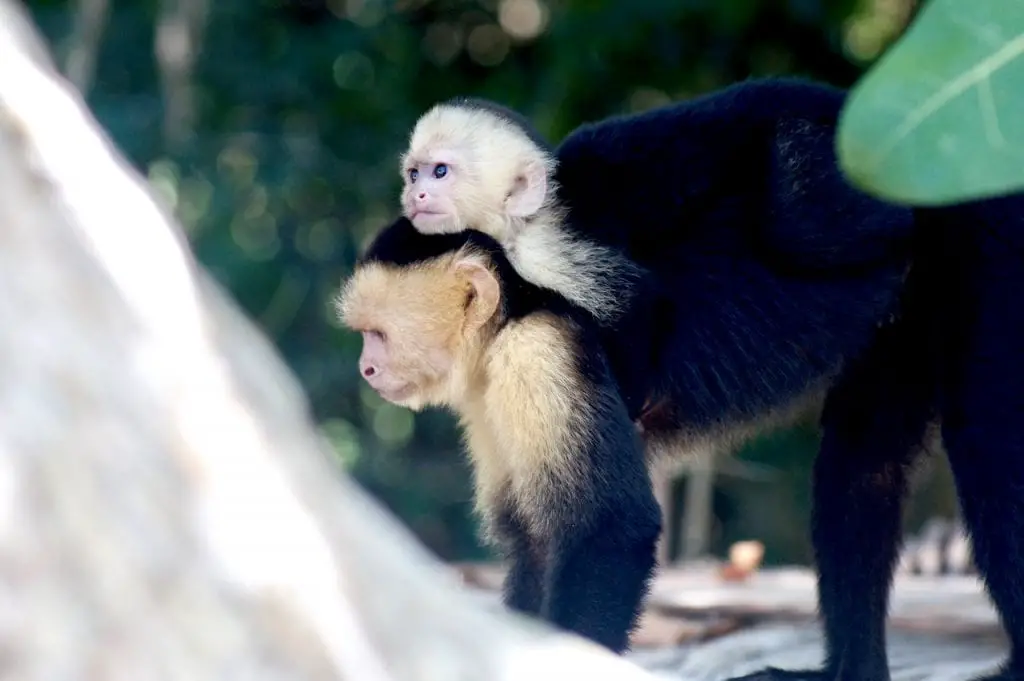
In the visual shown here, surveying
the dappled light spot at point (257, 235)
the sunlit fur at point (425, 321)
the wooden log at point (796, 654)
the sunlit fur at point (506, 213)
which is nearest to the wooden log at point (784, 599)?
the wooden log at point (796, 654)

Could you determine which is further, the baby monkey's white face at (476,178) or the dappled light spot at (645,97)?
the dappled light spot at (645,97)

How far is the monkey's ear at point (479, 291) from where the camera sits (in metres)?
3.01

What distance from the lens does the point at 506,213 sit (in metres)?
3.13

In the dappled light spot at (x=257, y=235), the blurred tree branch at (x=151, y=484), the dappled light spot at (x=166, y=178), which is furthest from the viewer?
the dappled light spot at (x=257, y=235)

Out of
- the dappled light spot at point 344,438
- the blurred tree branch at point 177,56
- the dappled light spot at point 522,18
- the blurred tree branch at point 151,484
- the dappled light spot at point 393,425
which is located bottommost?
the blurred tree branch at point 151,484

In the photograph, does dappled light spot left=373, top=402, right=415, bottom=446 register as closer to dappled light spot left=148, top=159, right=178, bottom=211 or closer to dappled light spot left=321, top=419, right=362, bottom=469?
dappled light spot left=321, top=419, right=362, bottom=469

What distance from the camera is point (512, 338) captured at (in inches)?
116

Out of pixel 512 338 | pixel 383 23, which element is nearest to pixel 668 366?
pixel 512 338

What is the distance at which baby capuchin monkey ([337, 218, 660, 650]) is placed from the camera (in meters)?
2.81

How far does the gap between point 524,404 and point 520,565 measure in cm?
47

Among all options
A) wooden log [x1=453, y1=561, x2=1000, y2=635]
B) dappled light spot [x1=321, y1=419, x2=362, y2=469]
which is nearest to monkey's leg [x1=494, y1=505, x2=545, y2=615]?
wooden log [x1=453, y1=561, x2=1000, y2=635]

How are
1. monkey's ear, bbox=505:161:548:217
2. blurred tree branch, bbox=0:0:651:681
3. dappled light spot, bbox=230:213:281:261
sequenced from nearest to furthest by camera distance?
blurred tree branch, bbox=0:0:651:681
monkey's ear, bbox=505:161:548:217
dappled light spot, bbox=230:213:281:261

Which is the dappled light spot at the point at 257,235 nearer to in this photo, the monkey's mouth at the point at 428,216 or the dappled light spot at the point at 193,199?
the dappled light spot at the point at 193,199

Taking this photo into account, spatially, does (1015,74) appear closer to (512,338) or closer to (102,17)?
(512,338)
